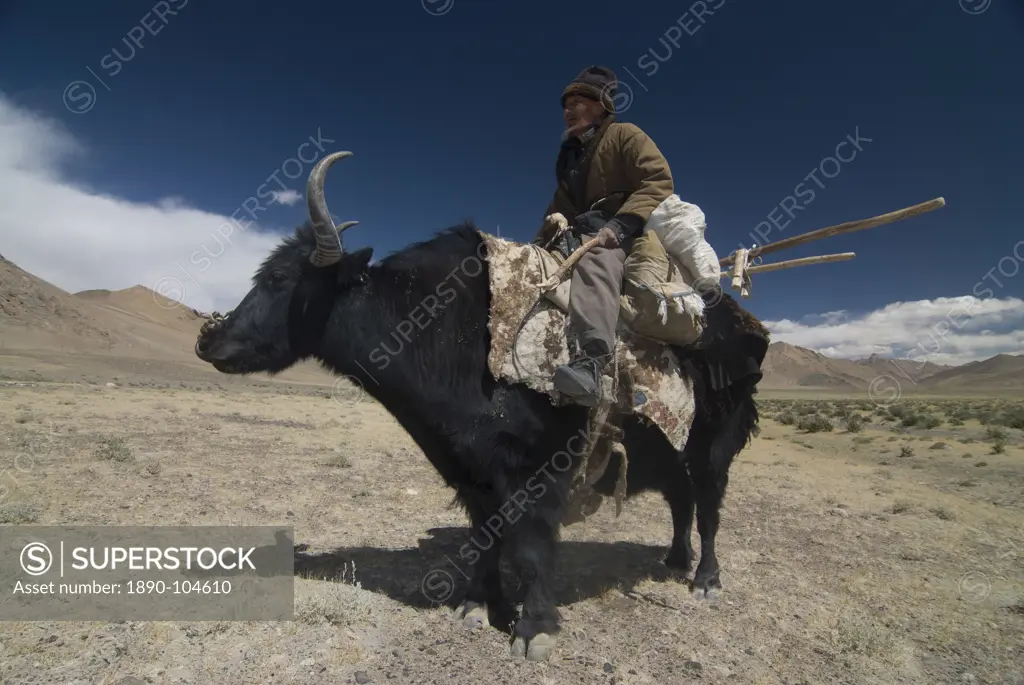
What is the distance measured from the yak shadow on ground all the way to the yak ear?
7.75ft

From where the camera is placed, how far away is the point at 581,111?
177 inches

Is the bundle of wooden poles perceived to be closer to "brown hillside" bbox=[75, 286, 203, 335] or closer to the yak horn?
the yak horn

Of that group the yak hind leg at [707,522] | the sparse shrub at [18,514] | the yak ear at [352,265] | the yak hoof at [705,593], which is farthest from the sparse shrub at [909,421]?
the sparse shrub at [18,514]

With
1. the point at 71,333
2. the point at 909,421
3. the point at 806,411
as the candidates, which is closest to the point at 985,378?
the point at 806,411

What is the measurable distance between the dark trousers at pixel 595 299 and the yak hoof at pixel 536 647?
6.64 ft

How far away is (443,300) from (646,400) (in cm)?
181

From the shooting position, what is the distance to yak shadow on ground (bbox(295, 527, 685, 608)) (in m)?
4.66

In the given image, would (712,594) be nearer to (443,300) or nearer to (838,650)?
(838,650)

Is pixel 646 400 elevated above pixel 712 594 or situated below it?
above

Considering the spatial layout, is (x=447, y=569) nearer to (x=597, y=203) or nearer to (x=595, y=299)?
(x=595, y=299)

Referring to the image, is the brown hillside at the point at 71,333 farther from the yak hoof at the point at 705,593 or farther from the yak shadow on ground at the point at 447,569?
the yak hoof at the point at 705,593

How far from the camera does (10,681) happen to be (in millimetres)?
2629

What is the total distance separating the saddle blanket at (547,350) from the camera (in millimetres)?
3848

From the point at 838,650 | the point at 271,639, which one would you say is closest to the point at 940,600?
the point at 838,650
